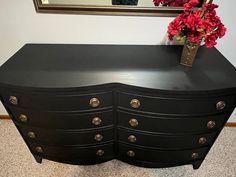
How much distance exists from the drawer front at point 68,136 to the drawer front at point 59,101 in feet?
0.74

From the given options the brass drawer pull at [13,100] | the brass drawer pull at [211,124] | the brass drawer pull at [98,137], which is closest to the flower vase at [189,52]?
the brass drawer pull at [211,124]

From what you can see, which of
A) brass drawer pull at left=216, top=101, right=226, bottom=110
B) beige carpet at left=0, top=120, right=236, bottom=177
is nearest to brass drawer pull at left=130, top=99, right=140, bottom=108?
brass drawer pull at left=216, top=101, right=226, bottom=110

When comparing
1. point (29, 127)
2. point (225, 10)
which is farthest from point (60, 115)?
point (225, 10)

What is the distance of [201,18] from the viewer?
92 centimetres

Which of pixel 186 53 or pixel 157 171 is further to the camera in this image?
pixel 157 171

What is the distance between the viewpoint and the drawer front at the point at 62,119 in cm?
107

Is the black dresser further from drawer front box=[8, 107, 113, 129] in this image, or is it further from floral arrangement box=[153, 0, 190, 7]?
floral arrangement box=[153, 0, 190, 7]

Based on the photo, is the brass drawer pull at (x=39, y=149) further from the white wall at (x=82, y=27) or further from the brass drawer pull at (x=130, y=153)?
the white wall at (x=82, y=27)

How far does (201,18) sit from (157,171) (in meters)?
1.27

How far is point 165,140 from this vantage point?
3.80ft

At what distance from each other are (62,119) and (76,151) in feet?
1.16

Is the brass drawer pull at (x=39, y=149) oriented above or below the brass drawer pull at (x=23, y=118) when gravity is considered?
below

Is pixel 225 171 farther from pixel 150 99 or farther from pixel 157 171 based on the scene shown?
pixel 150 99

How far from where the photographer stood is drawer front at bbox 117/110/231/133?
3.43 ft
